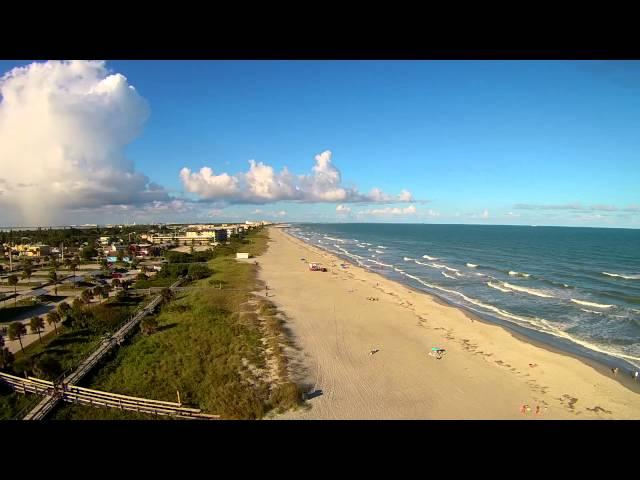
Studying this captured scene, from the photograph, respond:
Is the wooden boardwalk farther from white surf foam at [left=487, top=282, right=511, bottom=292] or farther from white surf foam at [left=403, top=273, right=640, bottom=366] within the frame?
white surf foam at [left=487, top=282, right=511, bottom=292]

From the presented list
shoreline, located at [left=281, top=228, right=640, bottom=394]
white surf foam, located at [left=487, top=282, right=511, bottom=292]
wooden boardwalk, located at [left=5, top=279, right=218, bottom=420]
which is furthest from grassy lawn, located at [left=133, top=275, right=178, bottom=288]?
white surf foam, located at [left=487, top=282, right=511, bottom=292]

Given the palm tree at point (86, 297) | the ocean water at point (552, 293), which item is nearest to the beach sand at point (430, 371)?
the ocean water at point (552, 293)

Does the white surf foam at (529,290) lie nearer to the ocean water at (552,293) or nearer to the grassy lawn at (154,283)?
the ocean water at (552,293)

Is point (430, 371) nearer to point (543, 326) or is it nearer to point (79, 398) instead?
point (543, 326)

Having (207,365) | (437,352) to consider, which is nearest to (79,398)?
(207,365)
